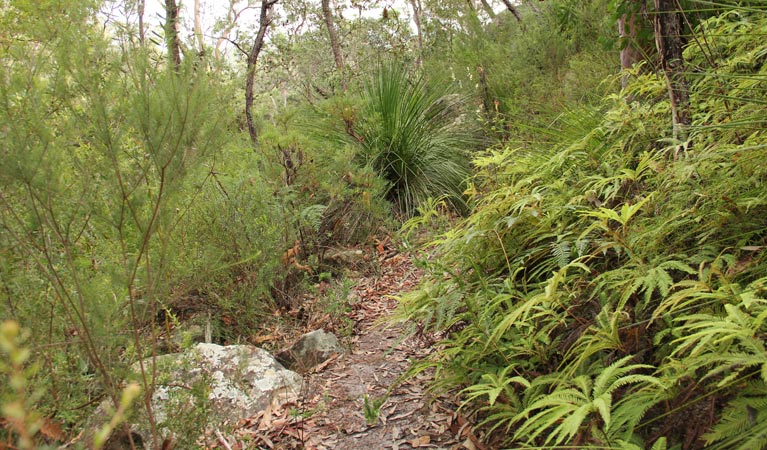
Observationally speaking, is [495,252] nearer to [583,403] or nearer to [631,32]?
[583,403]

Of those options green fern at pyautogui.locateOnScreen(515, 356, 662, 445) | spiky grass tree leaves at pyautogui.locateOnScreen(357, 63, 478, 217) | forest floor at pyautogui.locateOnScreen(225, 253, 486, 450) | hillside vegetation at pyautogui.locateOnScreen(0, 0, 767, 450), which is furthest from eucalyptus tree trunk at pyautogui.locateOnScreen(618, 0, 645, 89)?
spiky grass tree leaves at pyautogui.locateOnScreen(357, 63, 478, 217)

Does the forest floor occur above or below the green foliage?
below

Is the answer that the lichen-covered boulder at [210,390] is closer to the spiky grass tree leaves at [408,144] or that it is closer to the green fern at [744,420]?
the green fern at [744,420]

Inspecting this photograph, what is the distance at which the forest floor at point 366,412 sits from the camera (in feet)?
7.85

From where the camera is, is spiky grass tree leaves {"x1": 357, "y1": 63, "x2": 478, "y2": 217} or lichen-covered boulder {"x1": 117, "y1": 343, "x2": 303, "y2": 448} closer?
lichen-covered boulder {"x1": 117, "y1": 343, "x2": 303, "y2": 448}

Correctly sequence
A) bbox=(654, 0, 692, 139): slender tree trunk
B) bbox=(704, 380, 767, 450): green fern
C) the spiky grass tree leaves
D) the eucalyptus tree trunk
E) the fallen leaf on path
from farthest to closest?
the spiky grass tree leaves < the eucalyptus tree trunk < bbox=(654, 0, 692, 139): slender tree trunk < the fallen leaf on path < bbox=(704, 380, 767, 450): green fern

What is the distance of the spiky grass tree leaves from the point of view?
622cm

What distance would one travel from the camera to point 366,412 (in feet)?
8.16

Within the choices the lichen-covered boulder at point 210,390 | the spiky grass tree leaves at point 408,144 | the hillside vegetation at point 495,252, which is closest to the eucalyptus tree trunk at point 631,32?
the hillside vegetation at point 495,252

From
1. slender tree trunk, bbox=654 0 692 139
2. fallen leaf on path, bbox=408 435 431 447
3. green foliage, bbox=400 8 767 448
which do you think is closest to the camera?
green foliage, bbox=400 8 767 448

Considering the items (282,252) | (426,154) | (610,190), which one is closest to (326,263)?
(282,252)

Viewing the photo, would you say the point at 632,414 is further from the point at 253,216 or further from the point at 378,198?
the point at 378,198

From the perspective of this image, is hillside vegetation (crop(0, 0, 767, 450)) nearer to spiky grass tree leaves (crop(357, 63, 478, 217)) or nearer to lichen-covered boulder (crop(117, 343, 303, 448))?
lichen-covered boulder (crop(117, 343, 303, 448))

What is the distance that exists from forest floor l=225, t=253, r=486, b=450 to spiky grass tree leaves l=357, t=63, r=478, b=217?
2.83 m
